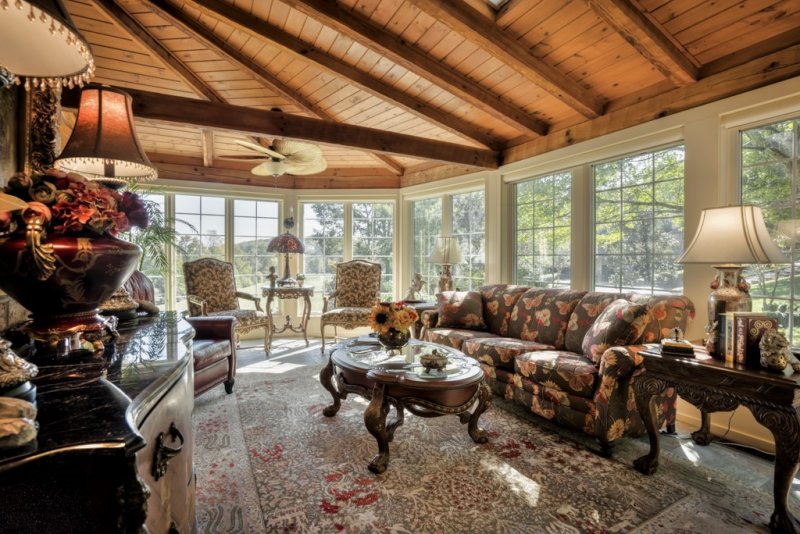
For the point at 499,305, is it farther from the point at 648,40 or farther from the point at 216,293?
the point at 216,293

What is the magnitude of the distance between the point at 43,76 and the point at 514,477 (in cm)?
249

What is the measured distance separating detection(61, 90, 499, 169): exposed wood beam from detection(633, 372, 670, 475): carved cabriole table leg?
2907mm

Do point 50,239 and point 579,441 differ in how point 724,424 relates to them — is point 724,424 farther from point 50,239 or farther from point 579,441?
point 50,239

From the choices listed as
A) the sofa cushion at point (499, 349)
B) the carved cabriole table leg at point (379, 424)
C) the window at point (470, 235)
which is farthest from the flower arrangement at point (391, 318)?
the window at point (470, 235)

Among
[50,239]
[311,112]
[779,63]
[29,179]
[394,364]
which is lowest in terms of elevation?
[394,364]

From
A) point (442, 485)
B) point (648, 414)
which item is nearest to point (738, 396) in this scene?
point (648, 414)

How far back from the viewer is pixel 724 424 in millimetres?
2631

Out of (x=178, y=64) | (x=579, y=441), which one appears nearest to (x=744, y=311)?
(x=579, y=441)

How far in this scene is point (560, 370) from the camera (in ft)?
8.43

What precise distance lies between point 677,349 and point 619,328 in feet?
1.52

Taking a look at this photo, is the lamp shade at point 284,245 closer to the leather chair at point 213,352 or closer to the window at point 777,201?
the leather chair at point 213,352

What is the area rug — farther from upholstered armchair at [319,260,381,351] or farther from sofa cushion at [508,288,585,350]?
upholstered armchair at [319,260,381,351]

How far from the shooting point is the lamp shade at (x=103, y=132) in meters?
1.31

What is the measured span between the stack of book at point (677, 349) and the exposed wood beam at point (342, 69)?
289cm
